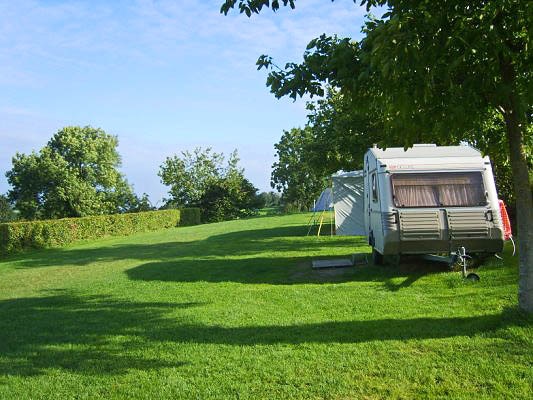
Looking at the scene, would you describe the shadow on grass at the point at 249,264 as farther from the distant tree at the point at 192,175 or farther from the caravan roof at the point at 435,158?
the distant tree at the point at 192,175

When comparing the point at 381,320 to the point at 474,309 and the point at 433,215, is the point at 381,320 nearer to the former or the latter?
the point at 474,309

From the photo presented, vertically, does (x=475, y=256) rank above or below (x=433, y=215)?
below

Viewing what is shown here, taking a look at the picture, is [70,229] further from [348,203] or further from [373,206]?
[373,206]

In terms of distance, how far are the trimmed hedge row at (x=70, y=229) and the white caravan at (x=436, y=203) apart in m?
19.7

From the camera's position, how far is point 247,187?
64.6m

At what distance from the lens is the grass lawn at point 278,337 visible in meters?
4.80

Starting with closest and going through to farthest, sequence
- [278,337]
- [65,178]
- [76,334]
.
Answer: [278,337], [76,334], [65,178]

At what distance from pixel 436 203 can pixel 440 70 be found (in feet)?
18.7

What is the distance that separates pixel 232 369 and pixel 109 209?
53340mm

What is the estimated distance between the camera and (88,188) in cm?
5359

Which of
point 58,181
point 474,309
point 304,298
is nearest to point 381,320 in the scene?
point 474,309

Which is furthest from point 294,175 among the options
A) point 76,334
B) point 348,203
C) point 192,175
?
point 76,334

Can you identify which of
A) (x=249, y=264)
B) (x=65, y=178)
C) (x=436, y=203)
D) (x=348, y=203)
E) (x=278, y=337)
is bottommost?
(x=278, y=337)

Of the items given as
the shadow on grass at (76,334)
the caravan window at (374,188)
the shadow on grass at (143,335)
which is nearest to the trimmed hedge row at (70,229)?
the shadow on grass at (76,334)
